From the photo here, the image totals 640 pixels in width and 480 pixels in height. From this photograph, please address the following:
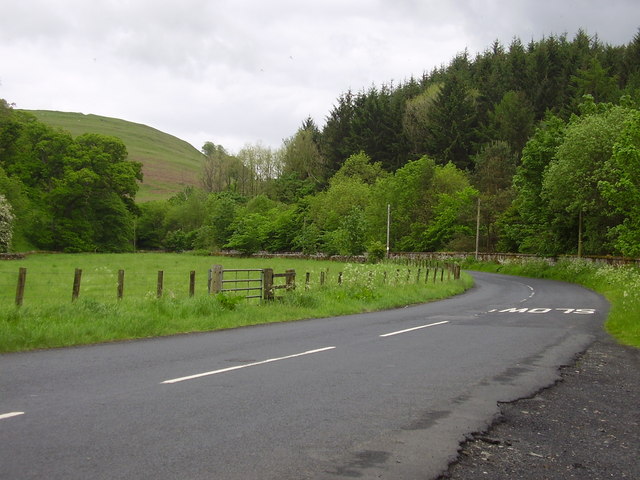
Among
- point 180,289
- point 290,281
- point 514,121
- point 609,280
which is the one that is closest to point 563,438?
point 290,281

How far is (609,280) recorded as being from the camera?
115ft

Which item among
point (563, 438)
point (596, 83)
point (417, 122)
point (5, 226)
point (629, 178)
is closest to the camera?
point (563, 438)

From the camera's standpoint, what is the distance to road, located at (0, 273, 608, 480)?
15.9 ft

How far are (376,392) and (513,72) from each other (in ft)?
338

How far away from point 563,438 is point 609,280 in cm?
3275

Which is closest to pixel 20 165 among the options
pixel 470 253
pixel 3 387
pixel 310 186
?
pixel 310 186

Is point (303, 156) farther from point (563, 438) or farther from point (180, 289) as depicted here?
point (563, 438)

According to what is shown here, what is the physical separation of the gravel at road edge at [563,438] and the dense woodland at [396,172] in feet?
160

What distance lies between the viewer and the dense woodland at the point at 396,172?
75688 mm

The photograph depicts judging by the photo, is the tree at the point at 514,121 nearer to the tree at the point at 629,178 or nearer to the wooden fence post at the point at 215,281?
the tree at the point at 629,178

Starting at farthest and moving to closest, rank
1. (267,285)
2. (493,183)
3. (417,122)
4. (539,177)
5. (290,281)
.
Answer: (417,122), (493,183), (539,177), (290,281), (267,285)

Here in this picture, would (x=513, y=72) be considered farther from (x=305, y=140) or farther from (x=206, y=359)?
(x=206, y=359)

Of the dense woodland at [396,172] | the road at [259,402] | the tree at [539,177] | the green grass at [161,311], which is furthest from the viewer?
the dense woodland at [396,172]

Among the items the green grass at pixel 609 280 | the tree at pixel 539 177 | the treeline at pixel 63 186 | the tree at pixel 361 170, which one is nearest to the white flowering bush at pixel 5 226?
the treeline at pixel 63 186
